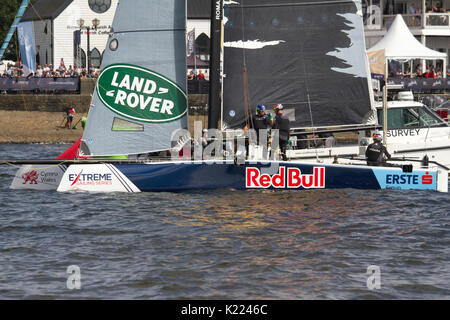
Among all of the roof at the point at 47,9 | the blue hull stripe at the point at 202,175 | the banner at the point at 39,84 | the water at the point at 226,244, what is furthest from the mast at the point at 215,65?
the roof at the point at 47,9

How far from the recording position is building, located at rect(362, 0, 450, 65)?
49031mm

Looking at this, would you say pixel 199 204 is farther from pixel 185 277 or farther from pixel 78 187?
pixel 185 277

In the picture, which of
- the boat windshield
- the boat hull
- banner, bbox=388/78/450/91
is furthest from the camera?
banner, bbox=388/78/450/91

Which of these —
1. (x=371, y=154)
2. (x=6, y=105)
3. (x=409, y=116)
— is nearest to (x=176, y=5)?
(x=371, y=154)

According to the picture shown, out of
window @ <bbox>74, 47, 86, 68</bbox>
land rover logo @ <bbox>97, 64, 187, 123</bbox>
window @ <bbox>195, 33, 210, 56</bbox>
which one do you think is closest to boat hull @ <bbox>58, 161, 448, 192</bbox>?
land rover logo @ <bbox>97, 64, 187, 123</bbox>

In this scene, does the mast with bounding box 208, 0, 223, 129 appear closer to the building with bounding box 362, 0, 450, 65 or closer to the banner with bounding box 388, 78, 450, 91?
the banner with bounding box 388, 78, 450, 91

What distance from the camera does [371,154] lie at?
18281 mm

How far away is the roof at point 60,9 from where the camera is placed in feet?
182

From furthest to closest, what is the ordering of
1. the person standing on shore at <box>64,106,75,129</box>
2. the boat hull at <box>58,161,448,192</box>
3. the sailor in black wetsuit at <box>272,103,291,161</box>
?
the person standing on shore at <box>64,106,75,129</box>
the sailor in black wetsuit at <box>272,103,291,161</box>
the boat hull at <box>58,161,448,192</box>

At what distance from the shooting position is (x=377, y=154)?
717 inches

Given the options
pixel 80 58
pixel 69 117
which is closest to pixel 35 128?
pixel 69 117

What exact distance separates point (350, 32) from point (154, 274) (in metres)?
9.81

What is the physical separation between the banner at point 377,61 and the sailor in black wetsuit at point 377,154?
37.4 ft

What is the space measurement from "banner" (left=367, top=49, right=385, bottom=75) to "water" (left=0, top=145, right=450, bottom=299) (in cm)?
1138
